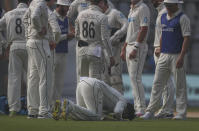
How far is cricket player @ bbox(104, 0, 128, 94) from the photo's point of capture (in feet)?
55.1

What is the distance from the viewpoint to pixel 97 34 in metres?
14.6

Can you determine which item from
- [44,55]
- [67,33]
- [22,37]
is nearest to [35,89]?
[44,55]

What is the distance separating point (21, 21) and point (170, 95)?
3125 mm

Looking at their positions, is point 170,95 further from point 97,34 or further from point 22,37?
point 22,37

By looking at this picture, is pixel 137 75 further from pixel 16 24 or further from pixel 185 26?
pixel 16 24

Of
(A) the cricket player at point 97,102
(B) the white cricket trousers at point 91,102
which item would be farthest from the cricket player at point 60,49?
(B) the white cricket trousers at point 91,102

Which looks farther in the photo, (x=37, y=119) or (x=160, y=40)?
(x=160, y=40)

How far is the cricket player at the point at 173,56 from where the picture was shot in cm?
1438

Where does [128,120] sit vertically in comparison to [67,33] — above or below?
below

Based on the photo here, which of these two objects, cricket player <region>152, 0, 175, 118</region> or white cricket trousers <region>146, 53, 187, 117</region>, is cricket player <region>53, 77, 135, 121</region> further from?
cricket player <region>152, 0, 175, 118</region>

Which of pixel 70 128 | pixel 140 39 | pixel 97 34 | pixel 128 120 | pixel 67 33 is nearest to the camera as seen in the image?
pixel 70 128

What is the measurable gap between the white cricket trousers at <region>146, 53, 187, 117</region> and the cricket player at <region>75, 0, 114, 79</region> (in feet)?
2.97

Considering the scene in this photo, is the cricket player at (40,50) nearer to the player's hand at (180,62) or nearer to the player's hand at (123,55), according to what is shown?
the player's hand at (180,62)

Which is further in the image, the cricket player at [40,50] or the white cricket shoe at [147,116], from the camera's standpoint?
the white cricket shoe at [147,116]
